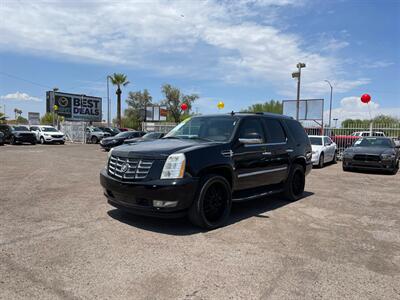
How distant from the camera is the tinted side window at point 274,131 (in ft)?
22.0

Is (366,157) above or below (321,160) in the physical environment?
above

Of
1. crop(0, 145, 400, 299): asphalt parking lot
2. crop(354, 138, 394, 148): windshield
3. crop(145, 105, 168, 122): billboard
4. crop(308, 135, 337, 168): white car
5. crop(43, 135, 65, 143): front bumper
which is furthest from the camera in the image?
crop(145, 105, 168, 122): billboard

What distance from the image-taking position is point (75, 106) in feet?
153

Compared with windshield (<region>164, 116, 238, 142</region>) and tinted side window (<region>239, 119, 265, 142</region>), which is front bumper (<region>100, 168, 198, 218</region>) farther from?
tinted side window (<region>239, 119, 265, 142</region>)

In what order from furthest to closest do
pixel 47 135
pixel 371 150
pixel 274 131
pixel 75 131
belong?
pixel 75 131 < pixel 47 135 < pixel 371 150 < pixel 274 131

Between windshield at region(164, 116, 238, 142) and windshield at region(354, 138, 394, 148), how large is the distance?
32.7 feet

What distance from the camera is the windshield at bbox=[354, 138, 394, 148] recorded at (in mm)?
13430

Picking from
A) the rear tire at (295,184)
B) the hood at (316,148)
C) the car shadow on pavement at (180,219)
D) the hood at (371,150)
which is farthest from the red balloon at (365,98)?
the car shadow on pavement at (180,219)

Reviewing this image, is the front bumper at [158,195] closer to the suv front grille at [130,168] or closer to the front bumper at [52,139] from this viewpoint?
the suv front grille at [130,168]

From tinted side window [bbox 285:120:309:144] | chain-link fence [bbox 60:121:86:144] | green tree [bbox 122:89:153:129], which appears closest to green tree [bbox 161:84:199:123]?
green tree [bbox 122:89:153:129]

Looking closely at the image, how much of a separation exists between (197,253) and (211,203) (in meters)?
1.16

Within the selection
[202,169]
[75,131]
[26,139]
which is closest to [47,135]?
[26,139]

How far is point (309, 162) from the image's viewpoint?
8195 millimetres

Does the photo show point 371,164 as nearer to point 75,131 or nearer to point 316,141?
point 316,141
